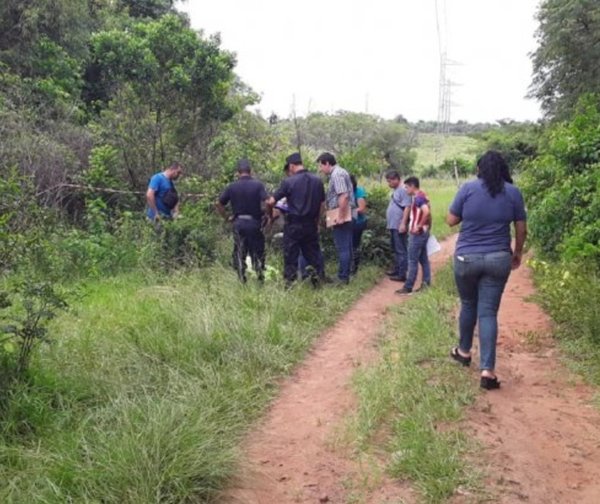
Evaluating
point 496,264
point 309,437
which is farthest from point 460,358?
point 309,437

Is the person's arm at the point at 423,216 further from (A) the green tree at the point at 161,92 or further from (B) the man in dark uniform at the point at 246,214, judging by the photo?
(A) the green tree at the point at 161,92

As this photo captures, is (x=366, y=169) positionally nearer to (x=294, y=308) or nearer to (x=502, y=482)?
(x=294, y=308)

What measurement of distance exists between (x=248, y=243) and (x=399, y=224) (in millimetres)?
2321

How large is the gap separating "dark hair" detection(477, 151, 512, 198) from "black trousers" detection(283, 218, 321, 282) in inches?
123

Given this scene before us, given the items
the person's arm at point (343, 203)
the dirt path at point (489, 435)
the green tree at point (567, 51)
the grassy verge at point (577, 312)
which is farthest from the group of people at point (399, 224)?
the green tree at point (567, 51)

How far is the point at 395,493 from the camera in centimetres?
329

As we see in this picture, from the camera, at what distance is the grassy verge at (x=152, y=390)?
10.4 ft

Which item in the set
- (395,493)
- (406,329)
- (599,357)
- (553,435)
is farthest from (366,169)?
(395,493)

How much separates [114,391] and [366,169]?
338 inches

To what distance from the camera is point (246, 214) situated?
7371mm

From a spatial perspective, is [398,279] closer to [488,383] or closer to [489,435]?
[488,383]

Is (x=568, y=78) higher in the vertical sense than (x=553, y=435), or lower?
higher

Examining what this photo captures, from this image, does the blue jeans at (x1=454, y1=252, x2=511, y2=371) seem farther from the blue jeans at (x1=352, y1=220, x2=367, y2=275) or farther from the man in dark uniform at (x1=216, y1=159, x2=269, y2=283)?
the blue jeans at (x1=352, y1=220, x2=367, y2=275)

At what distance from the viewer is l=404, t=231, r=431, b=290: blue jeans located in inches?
313
